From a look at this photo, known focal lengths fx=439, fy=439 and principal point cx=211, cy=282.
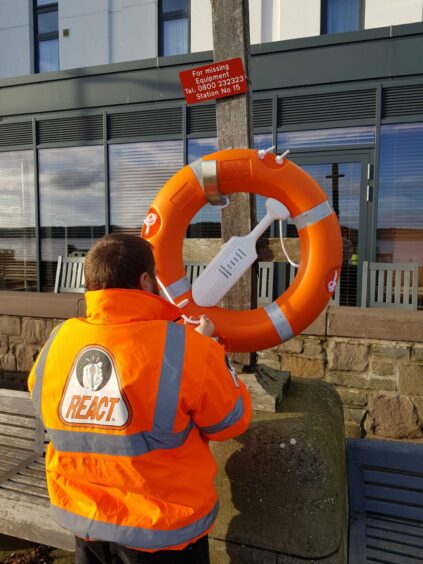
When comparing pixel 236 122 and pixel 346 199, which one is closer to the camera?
pixel 236 122

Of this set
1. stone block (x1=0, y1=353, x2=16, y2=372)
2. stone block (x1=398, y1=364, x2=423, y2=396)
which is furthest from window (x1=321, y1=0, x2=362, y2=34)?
stone block (x1=0, y1=353, x2=16, y2=372)

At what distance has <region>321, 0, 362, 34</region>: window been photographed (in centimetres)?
571

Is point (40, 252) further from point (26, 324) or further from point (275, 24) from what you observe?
point (275, 24)

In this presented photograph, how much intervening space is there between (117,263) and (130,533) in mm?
694

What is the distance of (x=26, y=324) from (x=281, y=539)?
3732 mm

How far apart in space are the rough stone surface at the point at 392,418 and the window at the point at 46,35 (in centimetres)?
699

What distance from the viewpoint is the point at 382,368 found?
11.8 ft

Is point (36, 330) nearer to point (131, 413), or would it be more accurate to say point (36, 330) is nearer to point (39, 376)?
point (39, 376)

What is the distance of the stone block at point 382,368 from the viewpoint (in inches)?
141

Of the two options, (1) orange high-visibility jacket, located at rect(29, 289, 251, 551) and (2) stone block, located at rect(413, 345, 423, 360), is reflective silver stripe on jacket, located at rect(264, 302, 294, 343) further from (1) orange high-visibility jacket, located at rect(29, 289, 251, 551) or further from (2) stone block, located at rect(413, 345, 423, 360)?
(2) stone block, located at rect(413, 345, 423, 360)

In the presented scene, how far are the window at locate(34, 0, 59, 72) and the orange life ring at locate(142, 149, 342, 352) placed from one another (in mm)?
6557

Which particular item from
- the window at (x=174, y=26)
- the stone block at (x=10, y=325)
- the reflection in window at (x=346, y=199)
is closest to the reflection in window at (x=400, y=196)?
the reflection in window at (x=346, y=199)

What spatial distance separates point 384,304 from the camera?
177 inches

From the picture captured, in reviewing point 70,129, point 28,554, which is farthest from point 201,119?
point 28,554
